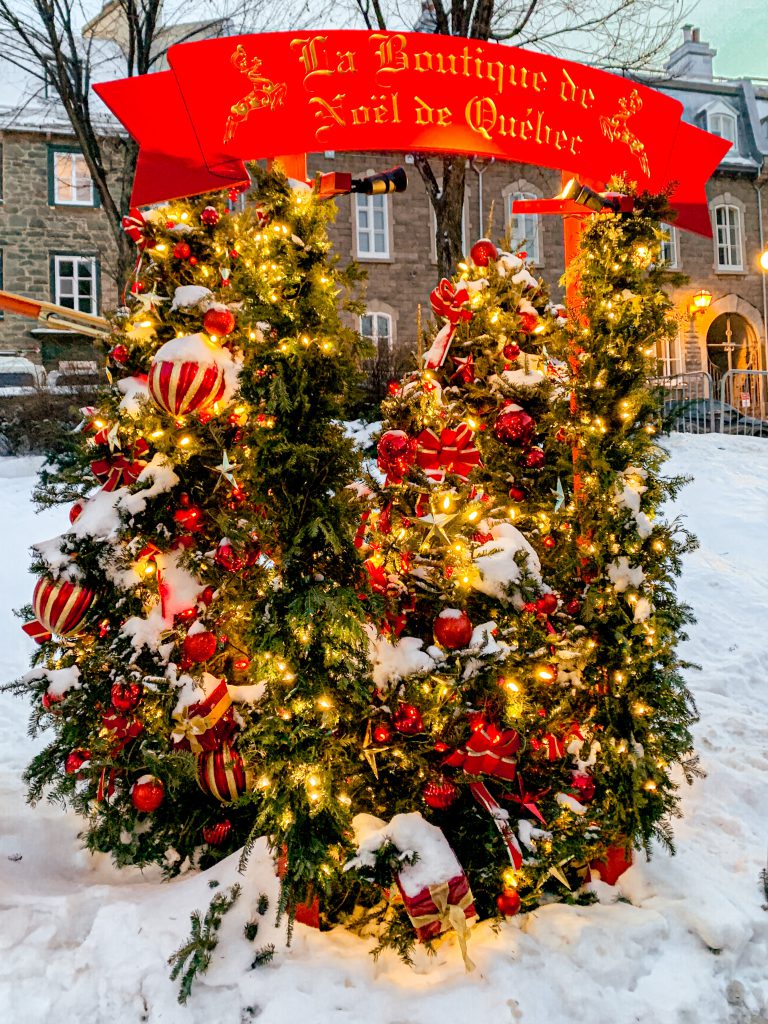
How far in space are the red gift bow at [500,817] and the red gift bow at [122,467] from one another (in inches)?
93.0

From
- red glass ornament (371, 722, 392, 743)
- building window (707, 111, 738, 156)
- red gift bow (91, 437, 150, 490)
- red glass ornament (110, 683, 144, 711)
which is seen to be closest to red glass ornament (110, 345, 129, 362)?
red gift bow (91, 437, 150, 490)

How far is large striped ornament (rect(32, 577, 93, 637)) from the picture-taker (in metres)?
3.43

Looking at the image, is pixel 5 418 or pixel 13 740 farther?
pixel 5 418

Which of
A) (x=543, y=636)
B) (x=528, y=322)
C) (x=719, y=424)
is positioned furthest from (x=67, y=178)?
(x=543, y=636)

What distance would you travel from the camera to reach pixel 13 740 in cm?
528

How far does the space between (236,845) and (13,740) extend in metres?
2.45

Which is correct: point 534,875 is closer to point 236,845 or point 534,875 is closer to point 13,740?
point 236,845

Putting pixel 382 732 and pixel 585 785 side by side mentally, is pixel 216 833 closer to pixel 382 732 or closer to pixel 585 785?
pixel 382 732

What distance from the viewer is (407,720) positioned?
10.1 ft

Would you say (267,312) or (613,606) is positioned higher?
(267,312)

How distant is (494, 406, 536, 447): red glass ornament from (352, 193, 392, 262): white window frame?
54.4 feet

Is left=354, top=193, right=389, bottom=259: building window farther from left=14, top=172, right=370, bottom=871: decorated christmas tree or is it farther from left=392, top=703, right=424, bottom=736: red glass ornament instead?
left=392, top=703, right=424, bottom=736: red glass ornament

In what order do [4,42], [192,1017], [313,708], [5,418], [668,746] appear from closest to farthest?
[192,1017], [313,708], [668,746], [4,42], [5,418]

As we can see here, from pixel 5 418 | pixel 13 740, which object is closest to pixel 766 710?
pixel 13 740
